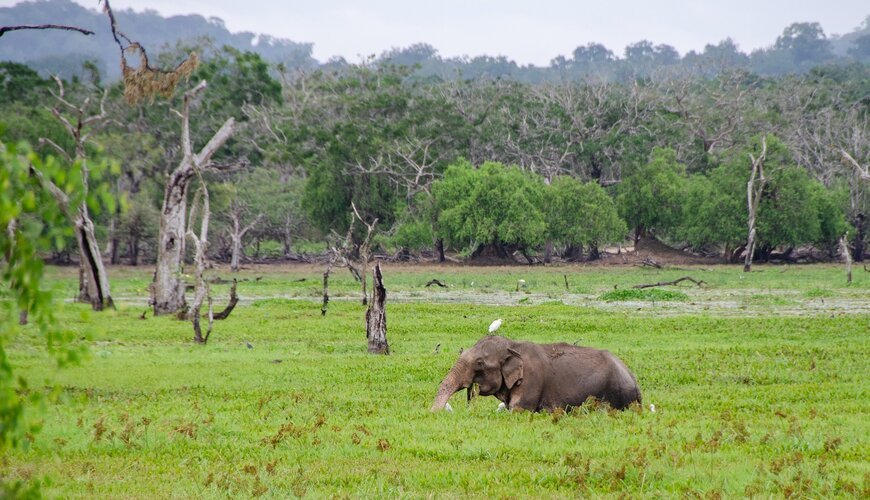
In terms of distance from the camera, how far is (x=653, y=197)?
6519cm

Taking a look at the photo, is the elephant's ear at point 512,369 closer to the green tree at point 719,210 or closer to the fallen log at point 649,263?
the fallen log at point 649,263

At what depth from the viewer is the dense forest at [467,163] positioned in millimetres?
60156

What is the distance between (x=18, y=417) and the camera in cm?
394

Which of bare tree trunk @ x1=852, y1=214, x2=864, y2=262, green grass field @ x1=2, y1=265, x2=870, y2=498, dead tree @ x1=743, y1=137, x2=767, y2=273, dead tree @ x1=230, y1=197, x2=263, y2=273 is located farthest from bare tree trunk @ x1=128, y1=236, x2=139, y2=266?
bare tree trunk @ x1=852, y1=214, x2=864, y2=262

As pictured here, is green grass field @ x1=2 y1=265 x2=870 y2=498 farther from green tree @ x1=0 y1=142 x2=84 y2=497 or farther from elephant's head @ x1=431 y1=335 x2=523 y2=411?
elephant's head @ x1=431 y1=335 x2=523 y2=411

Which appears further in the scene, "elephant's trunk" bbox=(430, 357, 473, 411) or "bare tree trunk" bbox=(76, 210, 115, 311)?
"bare tree trunk" bbox=(76, 210, 115, 311)

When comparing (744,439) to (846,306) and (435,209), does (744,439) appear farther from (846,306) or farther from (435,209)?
(435,209)

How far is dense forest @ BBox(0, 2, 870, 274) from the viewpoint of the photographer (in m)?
60.2

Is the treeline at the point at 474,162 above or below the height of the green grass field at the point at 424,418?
above

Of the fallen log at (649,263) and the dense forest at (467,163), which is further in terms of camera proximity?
the dense forest at (467,163)

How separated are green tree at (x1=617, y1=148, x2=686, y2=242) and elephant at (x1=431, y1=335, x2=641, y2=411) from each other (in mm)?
53677

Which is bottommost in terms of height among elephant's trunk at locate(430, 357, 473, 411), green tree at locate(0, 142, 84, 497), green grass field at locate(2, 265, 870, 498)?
green grass field at locate(2, 265, 870, 498)

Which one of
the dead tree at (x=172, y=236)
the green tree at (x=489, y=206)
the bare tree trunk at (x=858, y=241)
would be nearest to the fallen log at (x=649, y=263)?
the green tree at (x=489, y=206)

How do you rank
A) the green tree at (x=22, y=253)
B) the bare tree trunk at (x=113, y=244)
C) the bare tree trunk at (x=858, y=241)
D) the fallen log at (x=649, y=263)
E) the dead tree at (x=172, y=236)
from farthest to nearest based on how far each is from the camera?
the bare tree trunk at (x=858, y=241) < the fallen log at (x=649, y=263) < the bare tree trunk at (x=113, y=244) < the dead tree at (x=172, y=236) < the green tree at (x=22, y=253)
